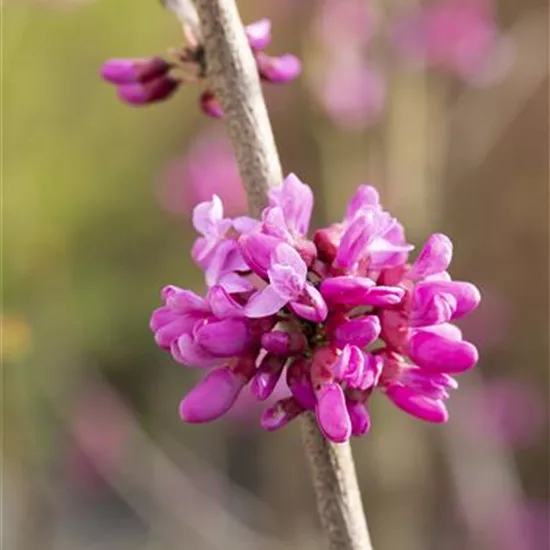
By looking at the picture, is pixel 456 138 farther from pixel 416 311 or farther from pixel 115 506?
pixel 416 311

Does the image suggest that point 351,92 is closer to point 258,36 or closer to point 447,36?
point 447,36

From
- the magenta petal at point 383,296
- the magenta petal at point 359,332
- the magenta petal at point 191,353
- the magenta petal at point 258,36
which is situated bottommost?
the magenta petal at point 191,353

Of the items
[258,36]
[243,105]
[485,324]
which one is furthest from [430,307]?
[485,324]

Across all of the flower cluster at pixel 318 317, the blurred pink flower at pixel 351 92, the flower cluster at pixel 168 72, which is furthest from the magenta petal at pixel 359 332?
the blurred pink flower at pixel 351 92

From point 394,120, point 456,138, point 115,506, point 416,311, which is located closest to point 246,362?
point 416,311

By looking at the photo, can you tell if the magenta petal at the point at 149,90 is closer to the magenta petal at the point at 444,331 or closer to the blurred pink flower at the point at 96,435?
the magenta petal at the point at 444,331
